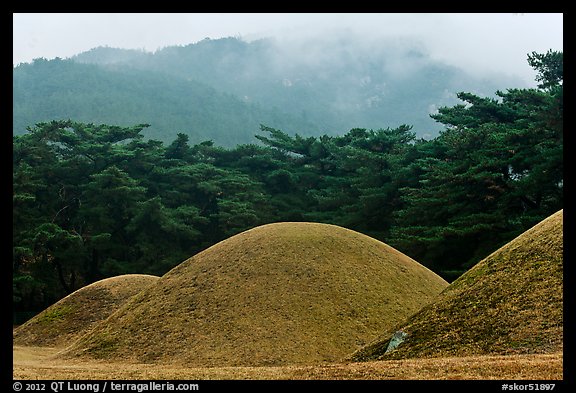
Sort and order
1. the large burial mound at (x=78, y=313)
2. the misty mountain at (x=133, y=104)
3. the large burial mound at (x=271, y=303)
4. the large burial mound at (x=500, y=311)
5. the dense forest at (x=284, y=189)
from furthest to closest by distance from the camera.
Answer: the misty mountain at (x=133, y=104)
the dense forest at (x=284, y=189)
the large burial mound at (x=78, y=313)
the large burial mound at (x=271, y=303)
the large burial mound at (x=500, y=311)

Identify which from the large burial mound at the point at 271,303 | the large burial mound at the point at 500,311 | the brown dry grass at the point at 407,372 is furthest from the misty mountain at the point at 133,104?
the brown dry grass at the point at 407,372

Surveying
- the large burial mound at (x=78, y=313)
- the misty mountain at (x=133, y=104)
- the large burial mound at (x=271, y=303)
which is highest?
the misty mountain at (x=133, y=104)

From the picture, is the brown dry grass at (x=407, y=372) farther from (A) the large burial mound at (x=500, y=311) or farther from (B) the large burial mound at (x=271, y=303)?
(B) the large burial mound at (x=271, y=303)

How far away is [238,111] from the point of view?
330 feet

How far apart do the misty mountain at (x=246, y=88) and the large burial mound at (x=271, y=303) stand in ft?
222

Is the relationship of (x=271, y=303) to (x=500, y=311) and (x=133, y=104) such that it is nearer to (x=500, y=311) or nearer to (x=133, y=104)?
(x=500, y=311)

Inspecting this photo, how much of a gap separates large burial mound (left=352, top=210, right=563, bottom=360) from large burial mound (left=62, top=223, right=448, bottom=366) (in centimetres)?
249

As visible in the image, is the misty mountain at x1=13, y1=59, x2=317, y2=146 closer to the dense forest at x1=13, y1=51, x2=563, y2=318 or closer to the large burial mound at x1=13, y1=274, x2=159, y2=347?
the dense forest at x1=13, y1=51, x2=563, y2=318

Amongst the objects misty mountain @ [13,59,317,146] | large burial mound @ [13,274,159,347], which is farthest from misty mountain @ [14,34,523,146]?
large burial mound @ [13,274,159,347]

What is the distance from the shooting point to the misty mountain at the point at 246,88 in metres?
91.6

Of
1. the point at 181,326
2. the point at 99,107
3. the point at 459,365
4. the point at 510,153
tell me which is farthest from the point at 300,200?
the point at 99,107

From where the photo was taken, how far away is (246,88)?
125 meters
